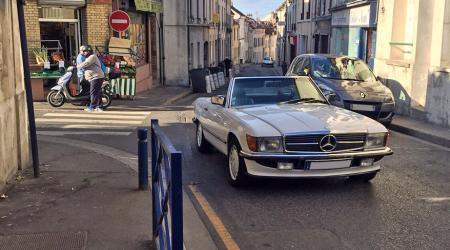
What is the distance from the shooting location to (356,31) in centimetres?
2367

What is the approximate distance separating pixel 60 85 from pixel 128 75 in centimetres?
298

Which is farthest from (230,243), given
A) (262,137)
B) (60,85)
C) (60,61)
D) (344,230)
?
(60,61)

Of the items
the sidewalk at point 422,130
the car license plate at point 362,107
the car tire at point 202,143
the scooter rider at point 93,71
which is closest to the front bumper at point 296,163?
the car tire at point 202,143

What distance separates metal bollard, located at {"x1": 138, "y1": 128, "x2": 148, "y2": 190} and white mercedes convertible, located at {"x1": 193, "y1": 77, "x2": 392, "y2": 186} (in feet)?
3.88

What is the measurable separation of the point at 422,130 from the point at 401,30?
5.51 metres

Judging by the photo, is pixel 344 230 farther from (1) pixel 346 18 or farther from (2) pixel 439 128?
(1) pixel 346 18

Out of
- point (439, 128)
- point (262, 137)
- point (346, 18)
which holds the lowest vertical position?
point (439, 128)

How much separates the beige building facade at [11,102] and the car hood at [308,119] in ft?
9.93

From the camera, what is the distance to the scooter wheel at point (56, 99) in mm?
15133

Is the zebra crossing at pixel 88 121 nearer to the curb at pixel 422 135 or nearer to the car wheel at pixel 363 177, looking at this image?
the car wheel at pixel 363 177

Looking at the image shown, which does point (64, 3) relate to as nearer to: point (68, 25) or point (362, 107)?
point (68, 25)

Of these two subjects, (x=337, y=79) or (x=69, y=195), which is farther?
(x=337, y=79)

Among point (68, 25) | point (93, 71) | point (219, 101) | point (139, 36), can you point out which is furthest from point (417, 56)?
point (139, 36)

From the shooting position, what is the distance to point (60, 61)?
653 inches
